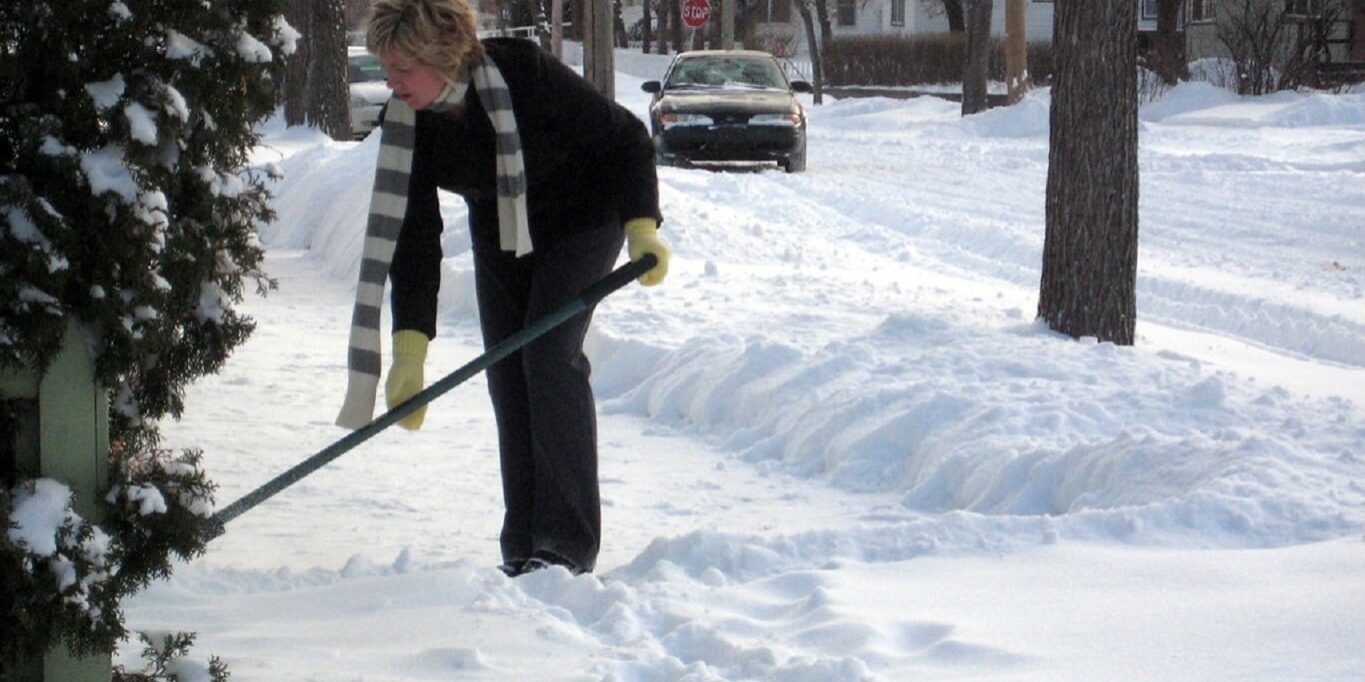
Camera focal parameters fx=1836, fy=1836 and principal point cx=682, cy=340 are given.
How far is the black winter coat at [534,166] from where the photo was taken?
4.36 metres

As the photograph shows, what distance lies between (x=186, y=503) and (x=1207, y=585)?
85.9 inches

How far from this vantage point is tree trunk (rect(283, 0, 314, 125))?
780 inches

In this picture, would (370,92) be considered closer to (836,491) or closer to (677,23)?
(836,491)

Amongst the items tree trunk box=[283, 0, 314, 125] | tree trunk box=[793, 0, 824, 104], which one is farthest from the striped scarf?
tree trunk box=[793, 0, 824, 104]

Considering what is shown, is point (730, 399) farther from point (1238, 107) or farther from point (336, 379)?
point (1238, 107)

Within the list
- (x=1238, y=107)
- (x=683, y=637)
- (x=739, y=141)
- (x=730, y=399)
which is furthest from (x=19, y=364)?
(x=1238, y=107)

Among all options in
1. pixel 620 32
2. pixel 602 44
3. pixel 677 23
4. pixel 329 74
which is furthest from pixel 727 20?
pixel 620 32

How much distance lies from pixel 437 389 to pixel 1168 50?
35.1 m

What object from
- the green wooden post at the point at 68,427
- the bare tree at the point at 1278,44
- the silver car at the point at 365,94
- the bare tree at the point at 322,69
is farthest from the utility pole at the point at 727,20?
the green wooden post at the point at 68,427

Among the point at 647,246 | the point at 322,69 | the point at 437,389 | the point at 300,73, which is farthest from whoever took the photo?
the point at 300,73

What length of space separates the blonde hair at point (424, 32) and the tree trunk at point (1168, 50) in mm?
31590

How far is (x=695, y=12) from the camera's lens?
36.0 metres

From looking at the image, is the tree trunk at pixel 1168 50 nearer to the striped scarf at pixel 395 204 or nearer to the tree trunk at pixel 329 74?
the tree trunk at pixel 329 74

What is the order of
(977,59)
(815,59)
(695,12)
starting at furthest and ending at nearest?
(815,59)
(695,12)
(977,59)
